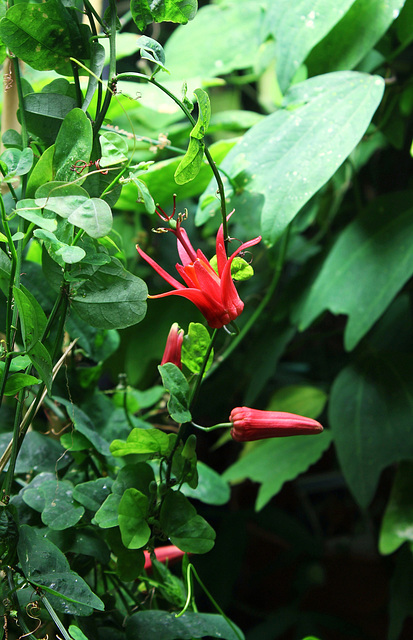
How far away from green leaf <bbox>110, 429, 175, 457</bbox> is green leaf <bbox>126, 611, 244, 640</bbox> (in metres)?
0.12

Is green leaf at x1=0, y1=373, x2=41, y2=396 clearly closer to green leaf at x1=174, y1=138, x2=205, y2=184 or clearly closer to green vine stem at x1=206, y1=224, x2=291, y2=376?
green leaf at x1=174, y1=138, x2=205, y2=184

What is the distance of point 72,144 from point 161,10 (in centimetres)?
10

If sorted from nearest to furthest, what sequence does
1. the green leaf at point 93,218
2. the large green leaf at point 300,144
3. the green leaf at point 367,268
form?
the green leaf at point 93,218 → the large green leaf at point 300,144 → the green leaf at point 367,268

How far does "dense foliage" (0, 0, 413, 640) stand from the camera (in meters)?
0.33

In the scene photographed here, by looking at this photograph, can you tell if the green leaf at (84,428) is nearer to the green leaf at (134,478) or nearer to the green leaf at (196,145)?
the green leaf at (134,478)

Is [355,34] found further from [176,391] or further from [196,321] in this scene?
[176,391]

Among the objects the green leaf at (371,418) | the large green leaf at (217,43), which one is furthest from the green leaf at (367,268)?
the large green leaf at (217,43)

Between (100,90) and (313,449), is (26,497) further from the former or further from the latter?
(313,449)

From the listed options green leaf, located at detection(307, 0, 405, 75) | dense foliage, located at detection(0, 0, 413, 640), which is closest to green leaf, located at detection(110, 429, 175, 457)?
dense foliage, located at detection(0, 0, 413, 640)

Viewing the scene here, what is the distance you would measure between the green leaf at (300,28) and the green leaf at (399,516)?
53 centimetres

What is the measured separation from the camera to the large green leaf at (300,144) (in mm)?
515

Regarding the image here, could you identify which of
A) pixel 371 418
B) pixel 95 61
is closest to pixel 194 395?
pixel 95 61

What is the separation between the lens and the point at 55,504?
1.19 ft

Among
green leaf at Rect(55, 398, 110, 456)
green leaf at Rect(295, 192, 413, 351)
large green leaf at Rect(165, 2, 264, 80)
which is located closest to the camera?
green leaf at Rect(55, 398, 110, 456)
